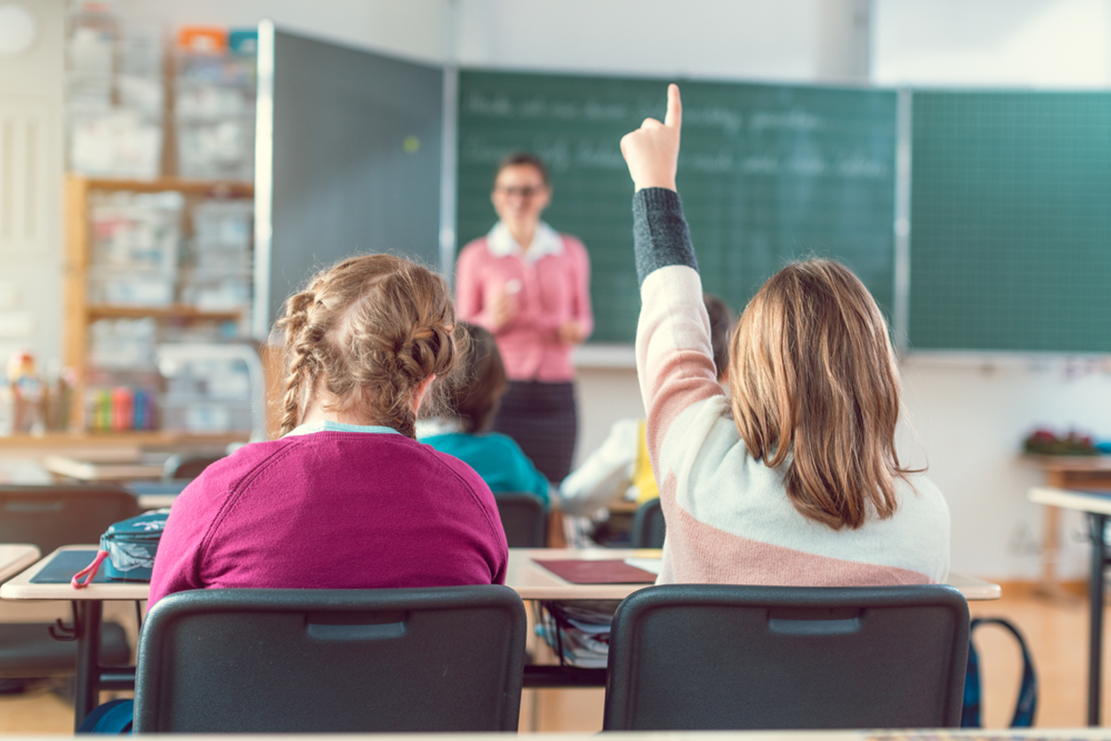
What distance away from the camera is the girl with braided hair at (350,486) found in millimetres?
972

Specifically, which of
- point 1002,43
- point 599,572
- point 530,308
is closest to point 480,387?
point 599,572

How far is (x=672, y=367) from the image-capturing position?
1.17 metres

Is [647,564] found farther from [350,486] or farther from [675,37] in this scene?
[675,37]

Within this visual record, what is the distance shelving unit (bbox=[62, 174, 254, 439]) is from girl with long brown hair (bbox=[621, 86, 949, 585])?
3326mm

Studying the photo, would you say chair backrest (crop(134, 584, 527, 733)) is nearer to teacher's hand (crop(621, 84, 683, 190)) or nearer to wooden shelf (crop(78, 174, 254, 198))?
teacher's hand (crop(621, 84, 683, 190))

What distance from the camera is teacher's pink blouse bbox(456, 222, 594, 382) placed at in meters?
3.57

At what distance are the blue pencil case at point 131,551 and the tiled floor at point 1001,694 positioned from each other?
4.09 ft

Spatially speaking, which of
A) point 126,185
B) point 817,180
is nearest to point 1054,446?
point 817,180

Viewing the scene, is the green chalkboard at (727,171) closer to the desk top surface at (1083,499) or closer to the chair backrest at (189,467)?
the desk top surface at (1083,499)

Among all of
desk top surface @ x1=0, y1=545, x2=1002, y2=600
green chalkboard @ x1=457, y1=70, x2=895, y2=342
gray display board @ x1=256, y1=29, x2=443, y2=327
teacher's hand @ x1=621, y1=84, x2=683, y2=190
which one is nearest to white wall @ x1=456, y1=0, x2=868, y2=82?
green chalkboard @ x1=457, y1=70, x2=895, y2=342

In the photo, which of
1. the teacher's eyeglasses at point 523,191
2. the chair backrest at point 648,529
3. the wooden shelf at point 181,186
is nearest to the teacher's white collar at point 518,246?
the teacher's eyeglasses at point 523,191

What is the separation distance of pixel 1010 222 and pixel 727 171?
52.4 inches

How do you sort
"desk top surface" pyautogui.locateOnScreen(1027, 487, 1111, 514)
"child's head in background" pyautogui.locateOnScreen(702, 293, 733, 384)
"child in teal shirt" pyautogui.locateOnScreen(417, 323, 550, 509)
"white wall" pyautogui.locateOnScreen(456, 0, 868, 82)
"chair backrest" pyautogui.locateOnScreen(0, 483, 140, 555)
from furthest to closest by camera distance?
"white wall" pyautogui.locateOnScreen(456, 0, 868, 82) < "desk top surface" pyautogui.locateOnScreen(1027, 487, 1111, 514) < "child's head in background" pyautogui.locateOnScreen(702, 293, 733, 384) < "child in teal shirt" pyautogui.locateOnScreen(417, 323, 550, 509) < "chair backrest" pyautogui.locateOnScreen(0, 483, 140, 555)

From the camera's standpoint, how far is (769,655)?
3.30ft
